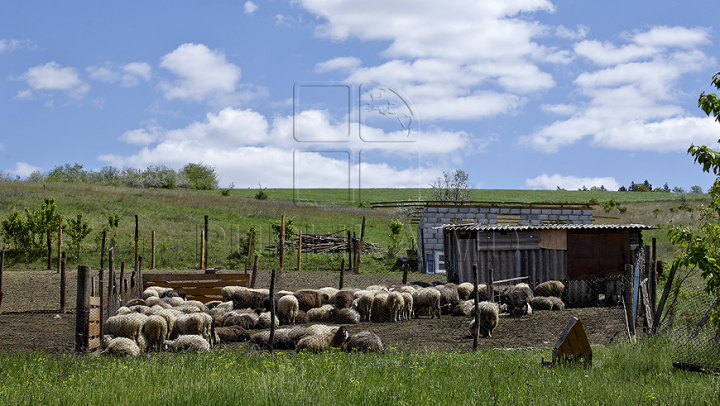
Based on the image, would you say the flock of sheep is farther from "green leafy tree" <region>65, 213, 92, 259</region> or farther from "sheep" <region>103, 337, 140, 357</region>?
"green leafy tree" <region>65, 213, 92, 259</region>

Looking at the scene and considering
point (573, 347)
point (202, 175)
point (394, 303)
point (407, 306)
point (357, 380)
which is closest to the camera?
point (357, 380)

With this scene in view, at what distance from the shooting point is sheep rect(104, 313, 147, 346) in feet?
37.0

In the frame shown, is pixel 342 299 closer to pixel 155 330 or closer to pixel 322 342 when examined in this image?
pixel 322 342

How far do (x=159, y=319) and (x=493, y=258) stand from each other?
1298 centimetres

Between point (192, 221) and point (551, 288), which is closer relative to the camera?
point (551, 288)

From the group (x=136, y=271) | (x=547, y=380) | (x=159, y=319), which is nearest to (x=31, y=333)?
(x=159, y=319)

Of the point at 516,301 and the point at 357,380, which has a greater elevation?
the point at 357,380

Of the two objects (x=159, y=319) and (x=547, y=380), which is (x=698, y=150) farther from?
(x=159, y=319)

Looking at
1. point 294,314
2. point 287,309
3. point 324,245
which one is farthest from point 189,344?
point 324,245

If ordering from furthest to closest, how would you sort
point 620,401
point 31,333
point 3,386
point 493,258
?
1. point 493,258
2. point 31,333
3. point 3,386
4. point 620,401

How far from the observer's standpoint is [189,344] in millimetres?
11258

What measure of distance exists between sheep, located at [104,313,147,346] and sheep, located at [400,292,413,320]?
714cm

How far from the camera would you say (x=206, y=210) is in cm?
4562

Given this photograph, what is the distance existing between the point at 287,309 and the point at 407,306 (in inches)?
131
